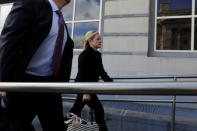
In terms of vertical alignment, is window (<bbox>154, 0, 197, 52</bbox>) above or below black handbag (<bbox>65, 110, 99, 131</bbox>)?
above

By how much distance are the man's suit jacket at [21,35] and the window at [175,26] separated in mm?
5126

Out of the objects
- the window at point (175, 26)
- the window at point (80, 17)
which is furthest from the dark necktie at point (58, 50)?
the window at point (80, 17)

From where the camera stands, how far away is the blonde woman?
11.1ft

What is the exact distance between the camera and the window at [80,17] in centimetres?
775

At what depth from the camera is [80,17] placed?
8016 millimetres

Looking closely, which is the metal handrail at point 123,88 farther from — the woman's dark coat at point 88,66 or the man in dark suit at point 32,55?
the woman's dark coat at point 88,66

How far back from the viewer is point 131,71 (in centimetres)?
694

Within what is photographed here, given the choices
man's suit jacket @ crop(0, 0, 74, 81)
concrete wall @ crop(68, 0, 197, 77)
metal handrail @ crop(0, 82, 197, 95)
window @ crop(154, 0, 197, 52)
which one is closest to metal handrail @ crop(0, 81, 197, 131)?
metal handrail @ crop(0, 82, 197, 95)

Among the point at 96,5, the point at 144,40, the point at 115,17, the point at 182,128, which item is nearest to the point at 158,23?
the point at 144,40

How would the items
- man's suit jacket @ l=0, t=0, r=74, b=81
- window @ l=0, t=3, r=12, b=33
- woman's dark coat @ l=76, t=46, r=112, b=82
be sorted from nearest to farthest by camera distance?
man's suit jacket @ l=0, t=0, r=74, b=81
woman's dark coat @ l=76, t=46, r=112, b=82
window @ l=0, t=3, r=12, b=33

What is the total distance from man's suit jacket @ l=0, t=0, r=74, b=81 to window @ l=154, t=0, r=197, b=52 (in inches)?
202

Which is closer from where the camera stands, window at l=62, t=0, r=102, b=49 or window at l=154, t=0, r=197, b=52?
window at l=154, t=0, r=197, b=52

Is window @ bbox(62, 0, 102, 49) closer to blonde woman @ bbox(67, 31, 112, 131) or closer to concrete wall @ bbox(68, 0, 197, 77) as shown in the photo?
concrete wall @ bbox(68, 0, 197, 77)

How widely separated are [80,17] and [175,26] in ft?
8.64
